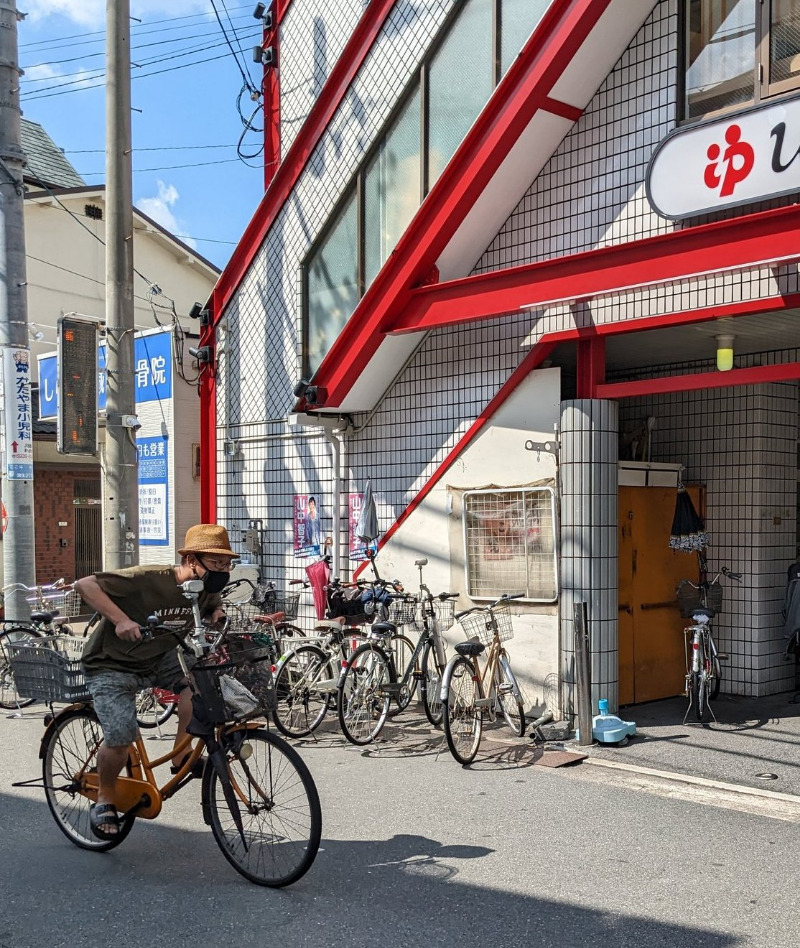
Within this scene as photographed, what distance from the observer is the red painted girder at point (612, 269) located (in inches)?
255

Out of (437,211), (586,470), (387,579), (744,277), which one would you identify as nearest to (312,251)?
(437,211)

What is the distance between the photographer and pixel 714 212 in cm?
711

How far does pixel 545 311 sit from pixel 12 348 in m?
5.73

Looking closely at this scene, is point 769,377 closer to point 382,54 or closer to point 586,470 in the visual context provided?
point 586,470

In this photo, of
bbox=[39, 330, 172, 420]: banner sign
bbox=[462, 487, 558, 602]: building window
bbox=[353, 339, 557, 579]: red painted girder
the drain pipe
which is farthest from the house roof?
bbox=[462, 487, 558, 602]: building window

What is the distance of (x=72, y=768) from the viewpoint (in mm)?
5535

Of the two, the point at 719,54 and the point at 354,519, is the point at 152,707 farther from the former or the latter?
the point at 719,54

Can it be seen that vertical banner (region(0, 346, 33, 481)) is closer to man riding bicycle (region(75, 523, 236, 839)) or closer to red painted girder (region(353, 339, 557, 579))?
red painted girder (region(353, 339, 557, 579))

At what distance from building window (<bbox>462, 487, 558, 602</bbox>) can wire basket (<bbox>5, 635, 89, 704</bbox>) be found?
14.5ft

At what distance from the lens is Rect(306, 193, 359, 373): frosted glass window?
33.8 feet

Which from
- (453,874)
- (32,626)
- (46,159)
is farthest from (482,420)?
(46,159)

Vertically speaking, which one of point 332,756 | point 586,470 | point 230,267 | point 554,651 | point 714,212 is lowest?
point 332,756

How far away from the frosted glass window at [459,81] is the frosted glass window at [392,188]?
0.27 metres

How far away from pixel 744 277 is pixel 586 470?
195cm
